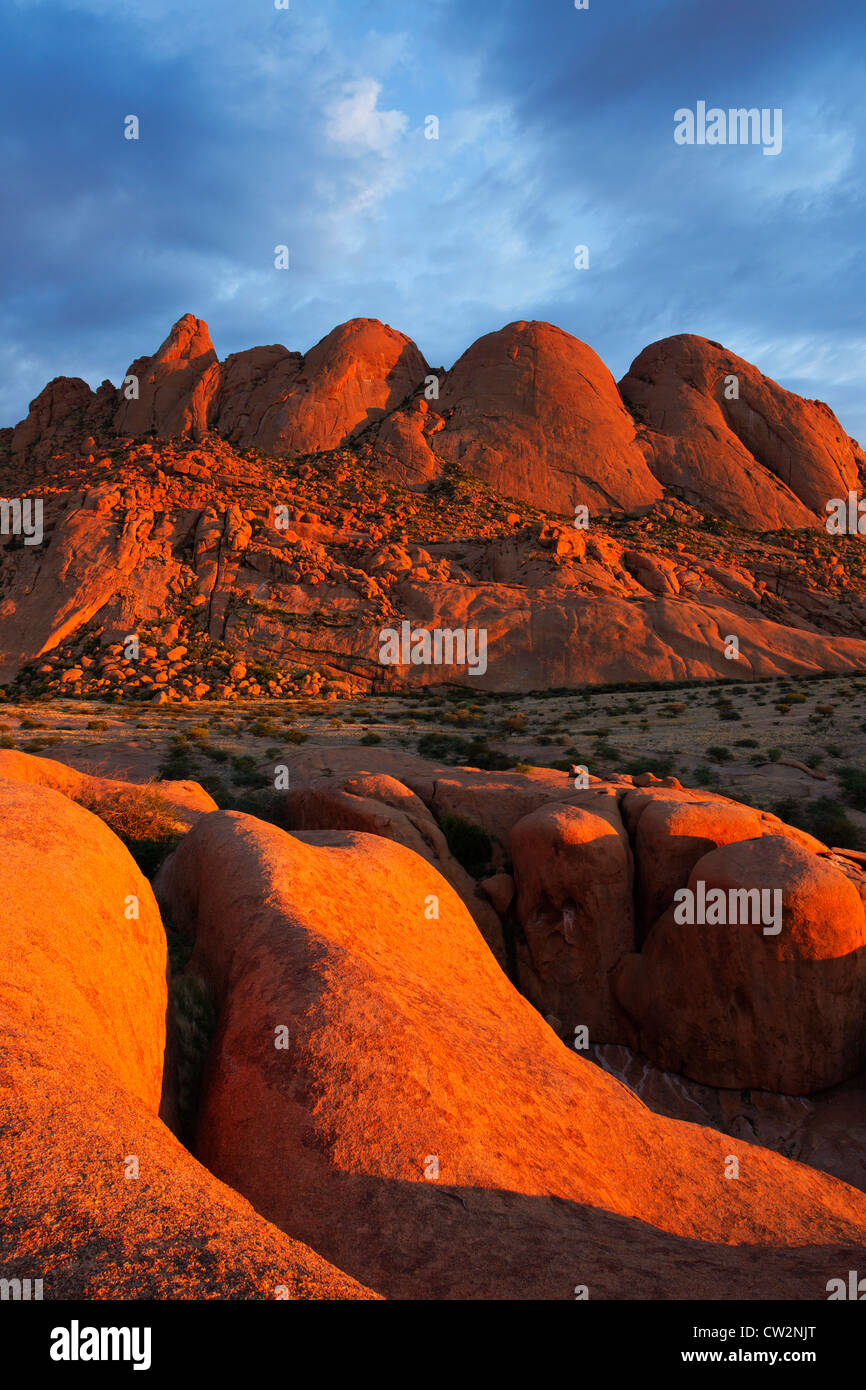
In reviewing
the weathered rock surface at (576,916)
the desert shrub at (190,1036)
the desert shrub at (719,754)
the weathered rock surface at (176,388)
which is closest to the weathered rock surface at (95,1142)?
the desert shrub at (190,1036)

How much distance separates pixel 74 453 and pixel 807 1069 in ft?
277

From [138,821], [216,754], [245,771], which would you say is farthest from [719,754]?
[138,821]

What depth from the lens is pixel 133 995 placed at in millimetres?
5574

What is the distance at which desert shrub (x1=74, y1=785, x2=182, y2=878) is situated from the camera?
1054cm

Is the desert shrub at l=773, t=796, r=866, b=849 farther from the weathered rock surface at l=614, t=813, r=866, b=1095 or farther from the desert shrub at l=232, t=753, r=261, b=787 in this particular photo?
the desert shrub at l=232, t=753, r=261, b=787

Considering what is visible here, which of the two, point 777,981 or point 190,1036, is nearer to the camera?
point 190,1036

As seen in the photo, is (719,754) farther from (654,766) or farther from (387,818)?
(387,818)

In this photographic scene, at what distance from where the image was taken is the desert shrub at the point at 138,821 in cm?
1054

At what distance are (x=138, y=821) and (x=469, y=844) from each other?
621 cm

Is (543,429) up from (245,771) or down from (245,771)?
up

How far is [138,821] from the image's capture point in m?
10.9

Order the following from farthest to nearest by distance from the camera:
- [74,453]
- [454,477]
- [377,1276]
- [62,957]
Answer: [74,453]
[454,477]
[62,957]
[377,1276]
